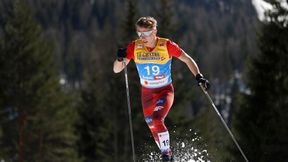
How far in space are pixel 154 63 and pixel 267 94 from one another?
14.3 metres

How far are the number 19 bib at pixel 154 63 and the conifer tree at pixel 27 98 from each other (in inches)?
934

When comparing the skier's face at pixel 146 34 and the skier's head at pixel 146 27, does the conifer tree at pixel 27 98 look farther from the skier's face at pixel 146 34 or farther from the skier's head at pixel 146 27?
the skier's head at pixel 146 27

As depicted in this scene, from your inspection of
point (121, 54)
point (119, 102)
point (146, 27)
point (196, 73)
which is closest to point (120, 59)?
point (121, 54)

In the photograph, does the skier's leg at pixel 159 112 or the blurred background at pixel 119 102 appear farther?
the blurred background at pixel 119 102

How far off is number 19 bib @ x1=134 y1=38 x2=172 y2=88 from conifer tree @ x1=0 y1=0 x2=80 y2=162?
23.7 meters

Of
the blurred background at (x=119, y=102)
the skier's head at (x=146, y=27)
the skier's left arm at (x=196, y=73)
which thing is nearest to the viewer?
the skier's left arm at (x=196, y=73)

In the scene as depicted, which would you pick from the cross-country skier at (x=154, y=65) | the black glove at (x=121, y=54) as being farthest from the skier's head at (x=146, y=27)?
the black glove at (x=121, y=54)

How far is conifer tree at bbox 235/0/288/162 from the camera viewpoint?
19453 mm

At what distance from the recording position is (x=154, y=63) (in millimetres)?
7340

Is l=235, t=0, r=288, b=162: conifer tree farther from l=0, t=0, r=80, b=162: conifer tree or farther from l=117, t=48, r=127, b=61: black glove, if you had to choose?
l=0, t=0, r=80, b=162: conifer tree

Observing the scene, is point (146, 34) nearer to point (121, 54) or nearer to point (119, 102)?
point (121, 54)

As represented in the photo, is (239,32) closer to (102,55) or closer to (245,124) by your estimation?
(102,55)

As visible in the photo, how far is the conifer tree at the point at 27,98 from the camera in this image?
30.3 meters

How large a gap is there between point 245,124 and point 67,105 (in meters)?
18.3
